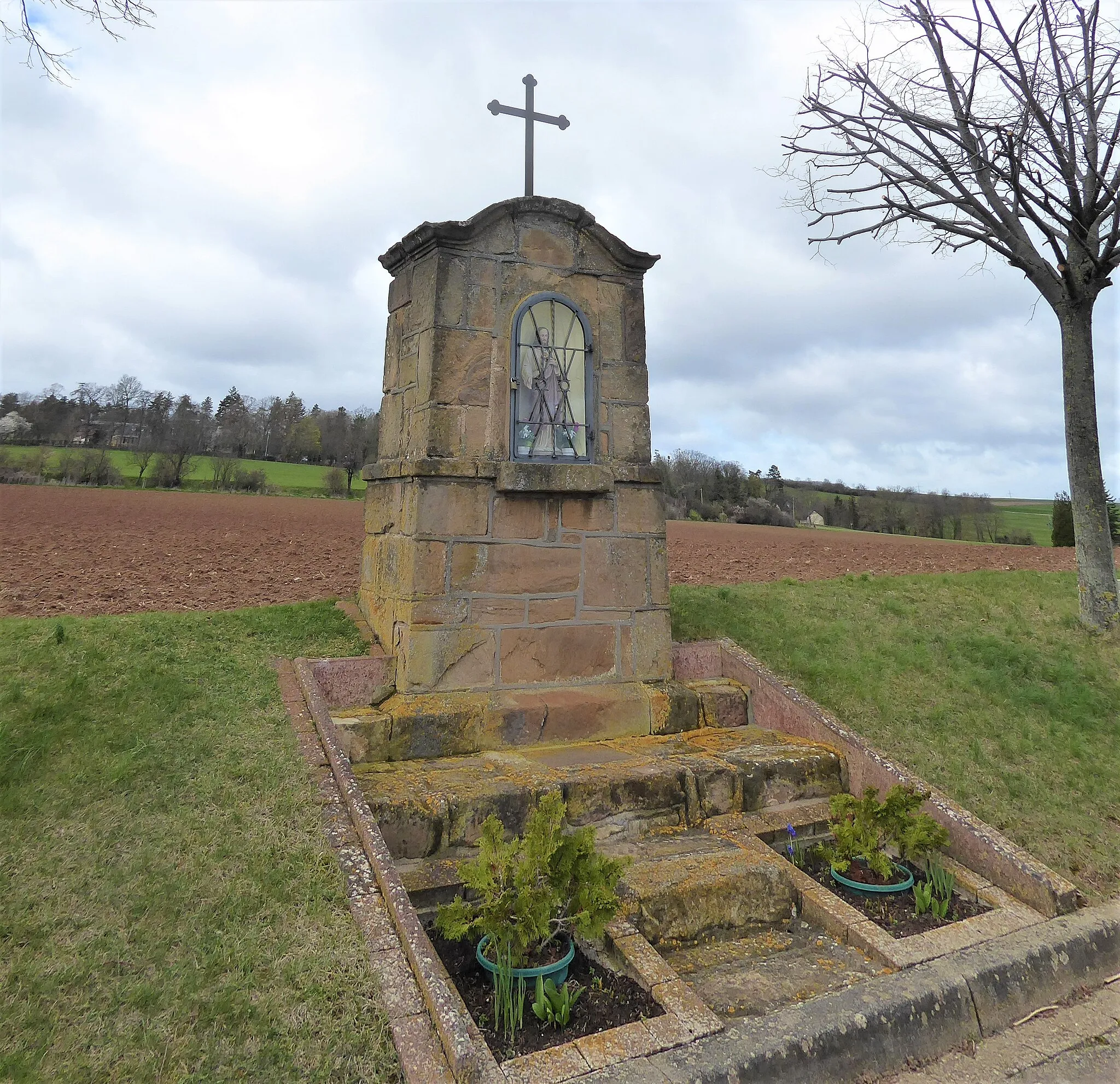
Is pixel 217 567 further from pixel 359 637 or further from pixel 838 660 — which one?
pixel 838 660

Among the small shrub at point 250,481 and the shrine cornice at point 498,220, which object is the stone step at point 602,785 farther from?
the small shrub at point 250,481

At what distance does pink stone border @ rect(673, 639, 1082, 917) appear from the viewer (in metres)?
3.85

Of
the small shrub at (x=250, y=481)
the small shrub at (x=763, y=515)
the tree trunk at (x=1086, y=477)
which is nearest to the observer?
the tree trunk at (x=1086, y=477)

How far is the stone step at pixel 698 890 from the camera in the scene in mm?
3580

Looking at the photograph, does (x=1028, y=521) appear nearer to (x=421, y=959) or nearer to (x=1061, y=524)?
(x=1061, y=524)

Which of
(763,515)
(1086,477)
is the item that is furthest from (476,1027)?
(763,515)

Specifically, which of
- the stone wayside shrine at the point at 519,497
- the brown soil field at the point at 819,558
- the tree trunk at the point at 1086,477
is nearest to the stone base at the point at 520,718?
the stone wayside shrine at the point at 519,497

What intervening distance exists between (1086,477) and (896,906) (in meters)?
6.42

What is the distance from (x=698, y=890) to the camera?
370 centimetres

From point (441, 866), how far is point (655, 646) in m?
2.68

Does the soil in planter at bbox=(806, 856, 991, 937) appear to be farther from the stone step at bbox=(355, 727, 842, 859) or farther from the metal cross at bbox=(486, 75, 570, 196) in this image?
the metal cross at bbox=(486, 75, 570, 196)

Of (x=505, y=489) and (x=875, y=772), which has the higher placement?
(x=505, y=489)

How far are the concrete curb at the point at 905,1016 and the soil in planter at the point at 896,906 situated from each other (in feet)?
0.98

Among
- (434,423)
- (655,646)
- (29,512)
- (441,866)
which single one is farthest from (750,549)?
(29,512)
